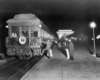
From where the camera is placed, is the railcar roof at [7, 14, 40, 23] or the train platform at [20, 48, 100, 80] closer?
the train platform at [20, 48, 100, 80]

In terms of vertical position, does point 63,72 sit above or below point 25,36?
below

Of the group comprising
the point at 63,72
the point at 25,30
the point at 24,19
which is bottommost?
the point at 63,72

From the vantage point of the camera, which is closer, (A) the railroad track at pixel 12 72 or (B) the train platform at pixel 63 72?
(B) the train platform at pixel 63 72

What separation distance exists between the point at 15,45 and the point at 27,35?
127 cm

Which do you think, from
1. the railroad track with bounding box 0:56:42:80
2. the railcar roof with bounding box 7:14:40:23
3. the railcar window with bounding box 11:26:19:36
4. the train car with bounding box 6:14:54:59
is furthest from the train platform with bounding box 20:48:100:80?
the railcar roof with bounding box 7:14:40:23

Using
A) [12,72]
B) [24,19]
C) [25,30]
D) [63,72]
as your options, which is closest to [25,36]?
[25,30]

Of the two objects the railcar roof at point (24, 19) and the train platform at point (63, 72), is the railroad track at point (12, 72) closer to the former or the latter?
the train platform at point (63, 72)

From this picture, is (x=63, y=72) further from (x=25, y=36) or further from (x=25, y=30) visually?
(x=25, y=30)

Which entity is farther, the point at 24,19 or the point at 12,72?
the point at 24,19

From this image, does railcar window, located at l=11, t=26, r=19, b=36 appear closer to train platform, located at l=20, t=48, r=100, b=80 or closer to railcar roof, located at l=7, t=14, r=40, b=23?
railcar roof, located at l=7, t=14, r=40, b=23

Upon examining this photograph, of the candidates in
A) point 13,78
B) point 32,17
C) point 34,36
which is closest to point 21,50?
point 34,36

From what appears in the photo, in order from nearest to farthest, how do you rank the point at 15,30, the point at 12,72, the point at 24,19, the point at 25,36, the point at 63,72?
the point at 63,72 → the point at 12,72 → the point at 25,36 → the point at 15,30 → the point at 24,19

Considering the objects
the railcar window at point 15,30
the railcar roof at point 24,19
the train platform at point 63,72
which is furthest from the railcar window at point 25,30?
the train platform at point 63,72

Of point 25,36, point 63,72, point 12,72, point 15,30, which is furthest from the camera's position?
point 15,30
